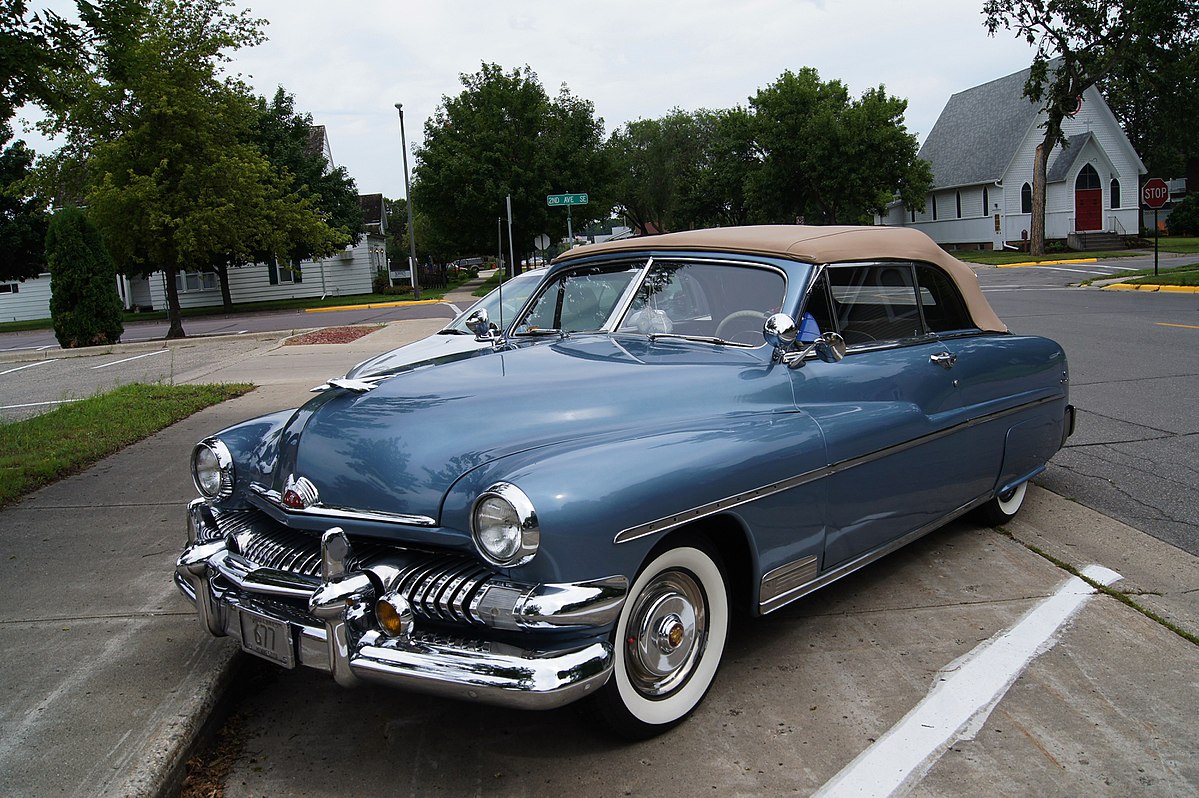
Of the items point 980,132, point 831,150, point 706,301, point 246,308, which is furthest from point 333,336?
point 980,132

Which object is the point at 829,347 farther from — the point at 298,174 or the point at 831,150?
the point at 831,150

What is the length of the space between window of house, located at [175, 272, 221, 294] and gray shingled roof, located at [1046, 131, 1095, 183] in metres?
37.9

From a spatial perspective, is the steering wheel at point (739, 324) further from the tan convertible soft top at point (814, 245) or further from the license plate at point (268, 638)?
the license plate at point (268, 638)

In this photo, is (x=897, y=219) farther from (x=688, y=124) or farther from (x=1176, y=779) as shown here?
(x=1176, y=779)

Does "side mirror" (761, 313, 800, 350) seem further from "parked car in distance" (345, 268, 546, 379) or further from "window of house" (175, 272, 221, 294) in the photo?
"window of house" (175, 272, 221, 294)

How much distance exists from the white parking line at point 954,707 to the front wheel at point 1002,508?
0.95 meters

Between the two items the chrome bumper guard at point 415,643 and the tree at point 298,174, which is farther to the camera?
the tree at point 298,174

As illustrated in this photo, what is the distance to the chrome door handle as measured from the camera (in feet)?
14.0

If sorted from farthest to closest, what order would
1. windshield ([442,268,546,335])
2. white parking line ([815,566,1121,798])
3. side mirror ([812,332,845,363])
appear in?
windshield ([442,268,546,335]) → side mirror ([812,332,845,363]) → white parking line ([815,566,1121,798])

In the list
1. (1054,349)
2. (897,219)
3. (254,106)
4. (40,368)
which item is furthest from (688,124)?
(1054,349)

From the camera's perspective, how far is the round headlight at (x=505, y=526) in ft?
8.59

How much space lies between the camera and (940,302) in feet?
15.5

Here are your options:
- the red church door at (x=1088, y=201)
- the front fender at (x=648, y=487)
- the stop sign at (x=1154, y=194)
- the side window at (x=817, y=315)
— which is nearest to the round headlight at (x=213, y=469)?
the front fender at (x=648, y=487)

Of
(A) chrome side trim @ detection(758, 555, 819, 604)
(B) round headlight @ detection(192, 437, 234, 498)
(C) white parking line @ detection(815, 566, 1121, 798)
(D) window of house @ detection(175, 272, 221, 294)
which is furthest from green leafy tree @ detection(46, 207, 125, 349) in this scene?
(C) white parking line @ detection(815, 566, 1121, 798)
